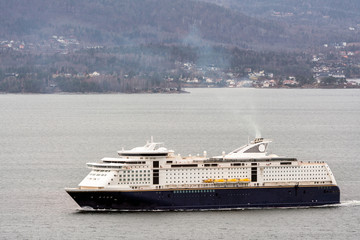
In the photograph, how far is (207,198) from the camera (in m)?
46.9

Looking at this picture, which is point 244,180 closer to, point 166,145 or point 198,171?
point 198,171

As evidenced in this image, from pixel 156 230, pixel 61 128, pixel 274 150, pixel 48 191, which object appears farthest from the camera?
pixel 61 128

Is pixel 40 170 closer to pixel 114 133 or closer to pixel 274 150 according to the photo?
pixel 274 150

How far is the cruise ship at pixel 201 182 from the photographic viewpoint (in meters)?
46.2

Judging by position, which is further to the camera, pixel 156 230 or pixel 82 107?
pixel 82 107

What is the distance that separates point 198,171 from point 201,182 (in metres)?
0.58

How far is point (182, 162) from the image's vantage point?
47156mm

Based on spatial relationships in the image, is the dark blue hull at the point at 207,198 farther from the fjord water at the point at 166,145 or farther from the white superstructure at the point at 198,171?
the fjord water at the point at 166,145

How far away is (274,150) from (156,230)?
1151 inches

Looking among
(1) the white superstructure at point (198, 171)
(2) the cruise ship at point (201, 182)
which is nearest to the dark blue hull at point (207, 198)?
(2) the cruise ship at point (201, 182)

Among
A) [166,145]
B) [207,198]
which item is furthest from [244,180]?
[166,145]

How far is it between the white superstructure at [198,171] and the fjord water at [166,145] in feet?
4.90

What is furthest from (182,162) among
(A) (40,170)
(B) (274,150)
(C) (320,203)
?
(B) (274,150)

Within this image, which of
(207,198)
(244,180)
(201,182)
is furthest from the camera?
(244,180)
